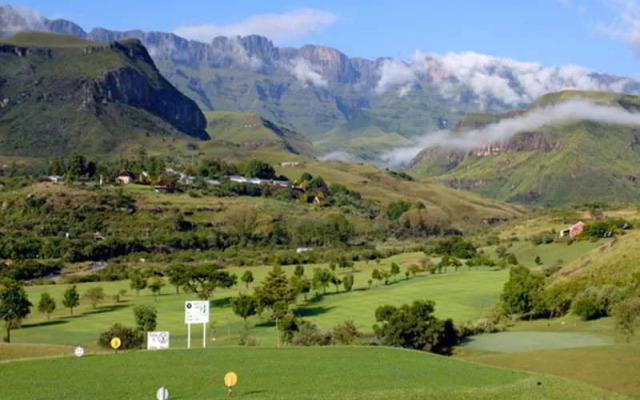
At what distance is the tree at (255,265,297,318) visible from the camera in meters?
88.0

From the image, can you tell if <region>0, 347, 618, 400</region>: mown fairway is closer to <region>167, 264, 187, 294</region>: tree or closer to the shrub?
the shrub

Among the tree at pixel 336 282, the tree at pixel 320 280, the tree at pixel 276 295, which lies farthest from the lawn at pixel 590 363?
the tree at pixel 336 282

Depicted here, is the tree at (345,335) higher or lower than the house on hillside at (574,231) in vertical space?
lower

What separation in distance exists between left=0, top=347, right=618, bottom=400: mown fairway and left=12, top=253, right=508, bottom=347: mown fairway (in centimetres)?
2499

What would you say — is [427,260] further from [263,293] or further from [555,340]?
[555,340]

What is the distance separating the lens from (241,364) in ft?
151

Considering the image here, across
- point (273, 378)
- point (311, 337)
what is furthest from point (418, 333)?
point (273, 378)

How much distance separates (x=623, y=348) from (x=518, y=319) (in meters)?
30.7

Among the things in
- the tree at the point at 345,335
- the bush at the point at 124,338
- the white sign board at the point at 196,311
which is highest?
the white sign board at the point at 196,311

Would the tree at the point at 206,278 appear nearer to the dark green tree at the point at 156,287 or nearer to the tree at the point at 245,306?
the dark green tree at the point at 156,287

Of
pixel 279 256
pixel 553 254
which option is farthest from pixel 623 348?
pixel 279 256

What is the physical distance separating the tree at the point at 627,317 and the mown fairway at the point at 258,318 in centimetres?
2208

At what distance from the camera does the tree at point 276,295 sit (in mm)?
87981

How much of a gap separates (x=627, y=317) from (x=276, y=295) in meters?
36.9
